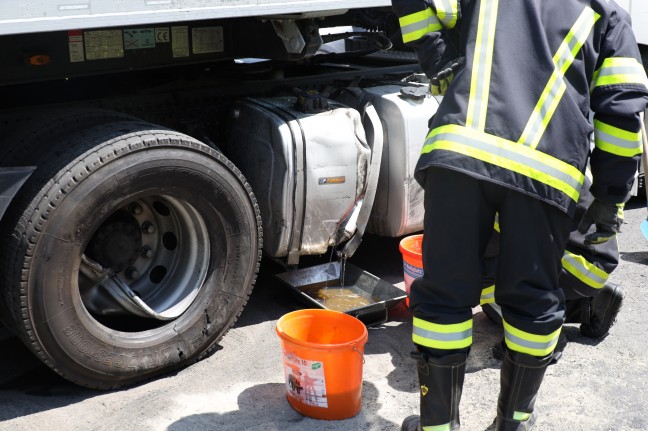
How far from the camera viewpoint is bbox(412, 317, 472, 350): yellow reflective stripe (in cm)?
293

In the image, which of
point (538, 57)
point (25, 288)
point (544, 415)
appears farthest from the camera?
point (544, 415)

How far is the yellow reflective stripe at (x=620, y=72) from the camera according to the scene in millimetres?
2936

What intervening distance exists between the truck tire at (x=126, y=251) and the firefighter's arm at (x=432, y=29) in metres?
1.05

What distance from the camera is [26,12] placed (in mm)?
2924

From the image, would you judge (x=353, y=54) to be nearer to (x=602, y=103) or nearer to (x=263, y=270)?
(x=263, y=270)

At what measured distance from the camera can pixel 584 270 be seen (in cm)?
375

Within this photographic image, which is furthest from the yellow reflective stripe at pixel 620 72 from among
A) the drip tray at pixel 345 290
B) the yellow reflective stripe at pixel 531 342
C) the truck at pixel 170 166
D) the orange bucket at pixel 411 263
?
the drip tray at pixel 345 290

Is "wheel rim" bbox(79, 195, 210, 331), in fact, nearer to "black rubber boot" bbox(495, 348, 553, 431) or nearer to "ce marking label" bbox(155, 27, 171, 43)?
"ce marking label" bbox(155, 27, 171, 43)

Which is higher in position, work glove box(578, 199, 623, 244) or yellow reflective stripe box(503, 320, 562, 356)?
work glove box(578, 199, 623, 244)

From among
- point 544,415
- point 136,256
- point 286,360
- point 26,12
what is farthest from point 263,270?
point 26,12

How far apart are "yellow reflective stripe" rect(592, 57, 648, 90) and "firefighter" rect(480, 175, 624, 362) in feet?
2.03

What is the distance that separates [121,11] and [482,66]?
132 cm

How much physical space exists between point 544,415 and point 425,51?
151 centimetres

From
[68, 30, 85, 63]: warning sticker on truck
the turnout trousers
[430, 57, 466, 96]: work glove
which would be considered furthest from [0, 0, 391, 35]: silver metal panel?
the turnout trousers
